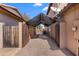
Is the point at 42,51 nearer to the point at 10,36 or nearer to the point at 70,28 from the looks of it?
the point at 70,28

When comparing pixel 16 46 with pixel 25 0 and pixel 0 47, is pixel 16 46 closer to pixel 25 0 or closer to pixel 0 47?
pixel 0 47

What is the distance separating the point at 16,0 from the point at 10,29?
4.51 meters

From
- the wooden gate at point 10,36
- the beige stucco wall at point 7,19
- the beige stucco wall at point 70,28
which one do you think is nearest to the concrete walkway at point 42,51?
the beige stucco wall at point 70,28

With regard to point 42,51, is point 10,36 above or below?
above

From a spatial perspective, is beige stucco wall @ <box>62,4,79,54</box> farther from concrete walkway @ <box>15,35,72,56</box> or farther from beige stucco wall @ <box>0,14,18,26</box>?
beige stucco wall @ <box>0,14,18,26</box>

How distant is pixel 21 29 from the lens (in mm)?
11141

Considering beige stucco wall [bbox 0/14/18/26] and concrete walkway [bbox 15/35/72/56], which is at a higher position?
beige stucco wall [bbox 0/14/18/26]

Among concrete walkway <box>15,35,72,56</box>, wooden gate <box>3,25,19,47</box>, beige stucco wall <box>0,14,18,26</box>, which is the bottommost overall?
concrete walkway <box>15,35,72,56</box>

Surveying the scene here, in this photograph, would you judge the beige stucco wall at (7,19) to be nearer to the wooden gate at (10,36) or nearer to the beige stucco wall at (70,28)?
the wooden gate at (10,36)

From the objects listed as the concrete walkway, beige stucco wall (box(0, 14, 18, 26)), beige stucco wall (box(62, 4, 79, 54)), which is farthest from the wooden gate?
beige stucco wall (box(62, 4, 79, 54))

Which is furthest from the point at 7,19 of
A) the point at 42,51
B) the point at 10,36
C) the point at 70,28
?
the point at 70,28

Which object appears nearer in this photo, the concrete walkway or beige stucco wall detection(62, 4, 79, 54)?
beige stucco wall detection(62, 4, 79, 54)

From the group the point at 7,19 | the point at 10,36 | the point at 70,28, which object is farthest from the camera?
the point at 7,19

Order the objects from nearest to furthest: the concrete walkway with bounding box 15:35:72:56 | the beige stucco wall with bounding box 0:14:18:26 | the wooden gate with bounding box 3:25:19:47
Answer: the concrete walkway with bounding box 15:35:72:56, the wooden gate with bounding box 3:25:19:47, the beige stucco wall with bounding box 0:14:18:26
